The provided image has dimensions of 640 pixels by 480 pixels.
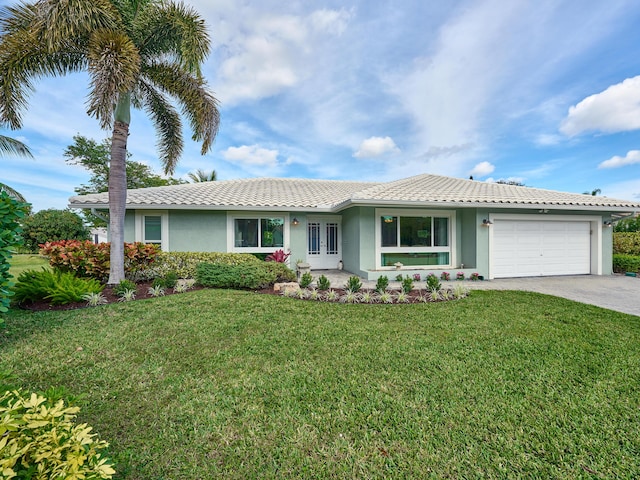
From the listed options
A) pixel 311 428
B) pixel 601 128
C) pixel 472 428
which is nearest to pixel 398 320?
pixel 472 428

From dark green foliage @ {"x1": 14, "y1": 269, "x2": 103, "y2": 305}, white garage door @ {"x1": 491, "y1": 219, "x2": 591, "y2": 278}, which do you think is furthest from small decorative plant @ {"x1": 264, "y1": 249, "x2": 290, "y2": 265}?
white garage door @ {"x1": 491, "y1": 219, "x2": 591, "y2": 278}

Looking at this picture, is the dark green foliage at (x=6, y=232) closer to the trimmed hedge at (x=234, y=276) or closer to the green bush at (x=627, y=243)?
the trimmed hedge at (x=234, y=276)

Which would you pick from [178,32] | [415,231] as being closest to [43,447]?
[178,32]

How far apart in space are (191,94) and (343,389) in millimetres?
9622

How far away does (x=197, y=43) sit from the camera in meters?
7.81

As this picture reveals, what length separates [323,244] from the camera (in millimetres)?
13234

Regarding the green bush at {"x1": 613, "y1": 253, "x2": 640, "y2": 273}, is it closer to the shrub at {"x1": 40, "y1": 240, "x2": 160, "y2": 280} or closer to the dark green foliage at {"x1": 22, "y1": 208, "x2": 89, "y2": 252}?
the shrub at {"x1": 40, "y1": 240, "x2": 160, "y2": 280}

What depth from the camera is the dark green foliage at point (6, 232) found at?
412 centimetres

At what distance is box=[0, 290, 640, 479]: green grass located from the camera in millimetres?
2318

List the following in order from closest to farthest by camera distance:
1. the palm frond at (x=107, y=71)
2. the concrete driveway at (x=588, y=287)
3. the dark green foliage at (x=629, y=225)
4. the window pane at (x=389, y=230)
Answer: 1. the palm frond at (x=107, y=71)
2. the concrete driveway at (x=588, y=287)
3. the window pane at (x=389, y=230)
4. the dark green foliage at (x=629, y=225)

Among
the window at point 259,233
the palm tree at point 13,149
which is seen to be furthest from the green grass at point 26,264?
the window at point 259,233

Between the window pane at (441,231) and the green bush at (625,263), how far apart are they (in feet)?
27.3

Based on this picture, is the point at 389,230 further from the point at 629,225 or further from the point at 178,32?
the point at 629,225

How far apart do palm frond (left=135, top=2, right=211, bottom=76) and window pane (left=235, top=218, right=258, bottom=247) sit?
18.2 feet
